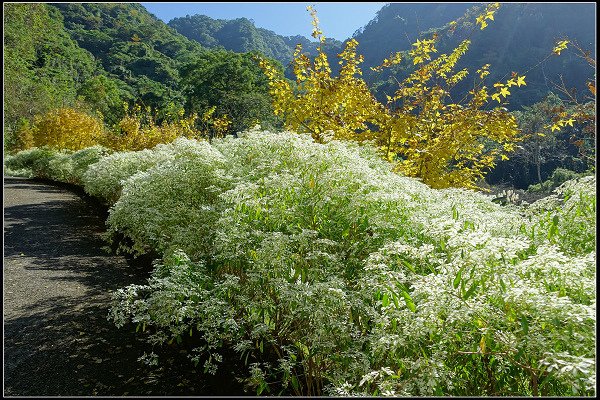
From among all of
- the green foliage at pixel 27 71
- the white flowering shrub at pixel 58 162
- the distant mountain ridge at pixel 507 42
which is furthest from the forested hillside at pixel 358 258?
the distant mountain ridge at pixel 507 42

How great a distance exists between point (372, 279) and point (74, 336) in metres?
3.23

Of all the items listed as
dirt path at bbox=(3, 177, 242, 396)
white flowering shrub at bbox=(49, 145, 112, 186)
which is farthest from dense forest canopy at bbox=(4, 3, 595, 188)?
dirt path at bbox=(3, 177, 242, 396)

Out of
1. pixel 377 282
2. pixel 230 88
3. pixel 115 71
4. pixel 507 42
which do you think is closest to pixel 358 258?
pixel 377 282

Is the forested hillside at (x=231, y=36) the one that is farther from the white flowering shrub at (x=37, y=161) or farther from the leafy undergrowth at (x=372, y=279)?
the leafy undergrowth at (x=372, y=279)

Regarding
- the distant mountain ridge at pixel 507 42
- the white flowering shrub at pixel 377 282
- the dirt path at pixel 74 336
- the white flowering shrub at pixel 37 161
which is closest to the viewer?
the white flowering shrub at pixel 377 282

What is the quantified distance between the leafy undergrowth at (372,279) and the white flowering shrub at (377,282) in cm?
1

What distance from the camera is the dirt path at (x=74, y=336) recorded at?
311 centimetres

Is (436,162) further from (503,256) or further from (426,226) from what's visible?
(503,256)

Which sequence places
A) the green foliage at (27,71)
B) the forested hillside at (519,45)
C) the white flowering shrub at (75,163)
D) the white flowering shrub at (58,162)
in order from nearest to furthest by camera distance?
the white flowering shrub at (75,163) < the white flowering shrub at (58,162) < the green foliage at (27,71) < the forested hillside at (519,45)

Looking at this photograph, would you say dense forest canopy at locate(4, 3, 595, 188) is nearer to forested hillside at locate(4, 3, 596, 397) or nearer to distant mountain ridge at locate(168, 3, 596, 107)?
distant mountain ridge at locate(168, 3, 596, 107)

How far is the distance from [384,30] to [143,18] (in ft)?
131

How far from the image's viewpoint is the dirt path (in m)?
3.11

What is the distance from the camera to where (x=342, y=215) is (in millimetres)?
2689

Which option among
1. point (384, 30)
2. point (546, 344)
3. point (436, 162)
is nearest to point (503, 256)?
point (546, 344)
